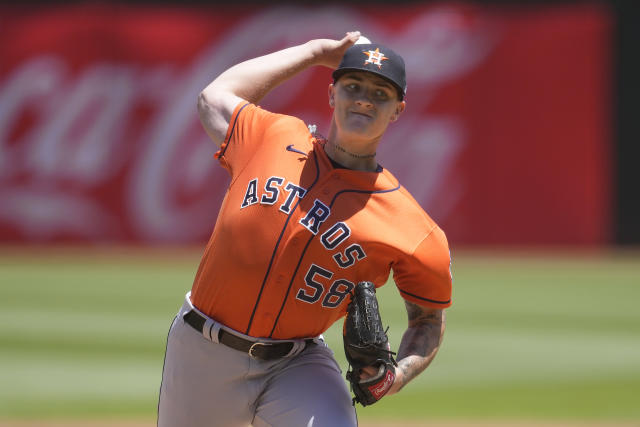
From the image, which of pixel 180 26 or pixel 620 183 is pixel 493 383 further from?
pixel 180 26

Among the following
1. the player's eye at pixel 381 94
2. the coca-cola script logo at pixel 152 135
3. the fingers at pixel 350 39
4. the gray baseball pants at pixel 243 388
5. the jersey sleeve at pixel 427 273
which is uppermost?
the coca-cola script logo at pixel 152 135

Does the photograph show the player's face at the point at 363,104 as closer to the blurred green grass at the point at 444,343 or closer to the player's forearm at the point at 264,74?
the player's forearm at the point at 264,74

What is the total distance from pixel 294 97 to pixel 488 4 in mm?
4410

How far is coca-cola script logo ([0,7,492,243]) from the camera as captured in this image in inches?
788

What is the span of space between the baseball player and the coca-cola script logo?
15808mm

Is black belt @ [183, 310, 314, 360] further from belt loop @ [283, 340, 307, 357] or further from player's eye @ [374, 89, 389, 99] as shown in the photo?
player's eye @ [374, 89, 389, 99]

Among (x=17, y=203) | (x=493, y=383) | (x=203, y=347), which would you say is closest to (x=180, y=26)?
(x=17, y=203)

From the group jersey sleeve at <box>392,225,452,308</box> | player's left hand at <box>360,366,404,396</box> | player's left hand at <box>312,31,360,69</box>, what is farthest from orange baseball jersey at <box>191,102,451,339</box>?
player's left hand at <box>312,31,360,69</box>

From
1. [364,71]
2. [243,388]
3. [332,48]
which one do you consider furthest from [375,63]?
[243,388]

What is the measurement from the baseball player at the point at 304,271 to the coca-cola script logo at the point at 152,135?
15.8 meters

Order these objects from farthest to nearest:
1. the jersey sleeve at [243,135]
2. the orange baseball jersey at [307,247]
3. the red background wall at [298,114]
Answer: the red background wall at [298,114]
the jersey sleeve at [243,135]
the orange baseball jersey at [307,247]

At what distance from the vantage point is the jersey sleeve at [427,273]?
4.12 meters

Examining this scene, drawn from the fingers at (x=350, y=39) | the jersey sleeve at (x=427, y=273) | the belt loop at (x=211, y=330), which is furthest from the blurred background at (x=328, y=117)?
the belt loop at (x=211, y=330)

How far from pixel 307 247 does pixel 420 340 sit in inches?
24.9
